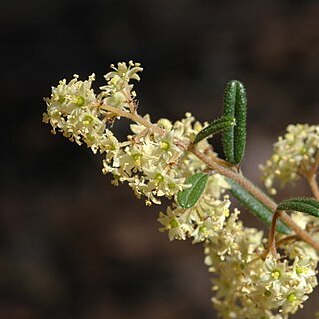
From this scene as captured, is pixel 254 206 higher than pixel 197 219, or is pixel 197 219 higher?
pixel 254 206

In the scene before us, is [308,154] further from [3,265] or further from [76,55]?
[76,55]

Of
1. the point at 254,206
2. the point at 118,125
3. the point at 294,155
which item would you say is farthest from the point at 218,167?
the point at 118,125

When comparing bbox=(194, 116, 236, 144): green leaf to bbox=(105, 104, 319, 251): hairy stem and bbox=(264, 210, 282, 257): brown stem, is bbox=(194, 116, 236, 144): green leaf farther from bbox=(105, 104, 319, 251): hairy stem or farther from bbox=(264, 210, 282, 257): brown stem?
bbox=(264, 210, 282, 257): brown stem

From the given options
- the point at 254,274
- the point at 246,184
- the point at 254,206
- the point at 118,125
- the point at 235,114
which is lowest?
the point at 254,274

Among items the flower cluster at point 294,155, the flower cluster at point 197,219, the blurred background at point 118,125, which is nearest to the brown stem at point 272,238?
the flower cluster at point 197,219

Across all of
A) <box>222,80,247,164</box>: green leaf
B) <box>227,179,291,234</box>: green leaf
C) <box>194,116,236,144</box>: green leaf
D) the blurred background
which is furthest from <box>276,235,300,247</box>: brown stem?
the blurred background

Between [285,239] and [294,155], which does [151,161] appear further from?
[294,155]

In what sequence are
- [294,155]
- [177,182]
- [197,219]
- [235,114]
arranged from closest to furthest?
[177,182] → [197,219] → [235,114] → [294,155]

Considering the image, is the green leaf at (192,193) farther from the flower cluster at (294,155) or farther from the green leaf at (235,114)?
the flower cluster at (294,155)
